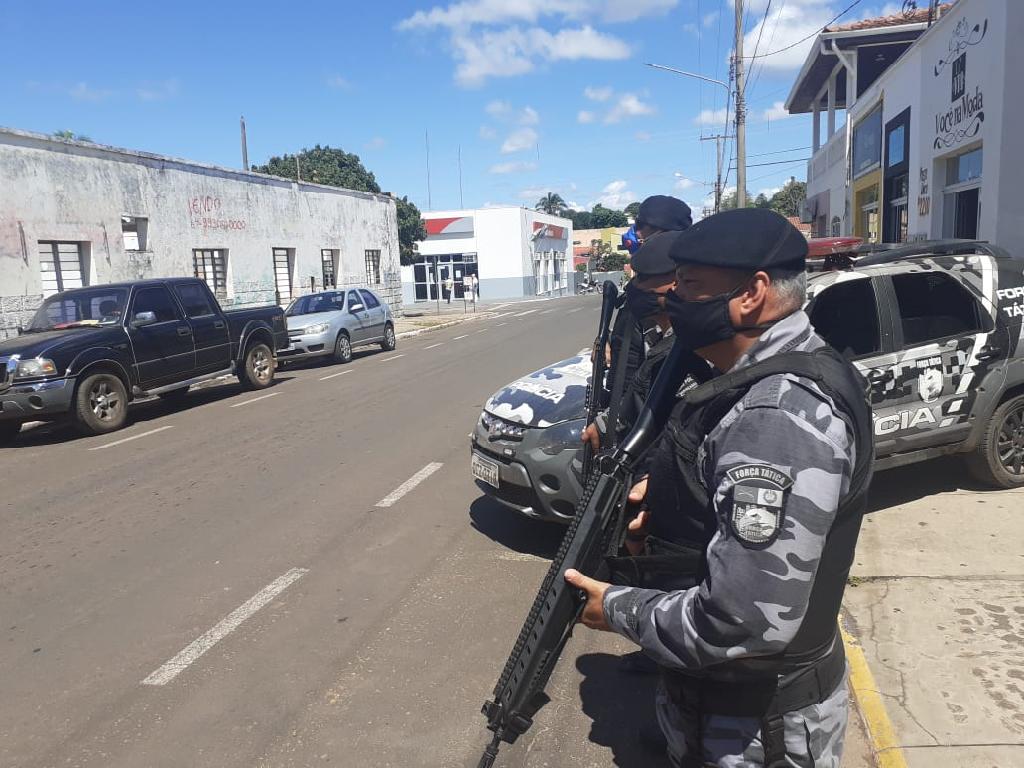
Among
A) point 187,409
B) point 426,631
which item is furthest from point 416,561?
point 187,409

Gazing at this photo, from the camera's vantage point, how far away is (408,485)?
6672mm

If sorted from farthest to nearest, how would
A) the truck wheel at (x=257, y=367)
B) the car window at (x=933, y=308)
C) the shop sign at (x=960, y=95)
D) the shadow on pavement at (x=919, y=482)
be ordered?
the truck wheel at (x=257, y=367), the shop sign at (x=960, y=95), the shadow on pavement at (x=919, y=482), the car window at (x=933, y=308)

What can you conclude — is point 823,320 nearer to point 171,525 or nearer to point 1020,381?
point 1020,381

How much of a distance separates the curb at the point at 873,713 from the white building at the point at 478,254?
4634 centimetres

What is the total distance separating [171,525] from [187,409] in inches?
243

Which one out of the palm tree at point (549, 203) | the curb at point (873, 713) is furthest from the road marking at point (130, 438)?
the palm tree at point (549, 203)

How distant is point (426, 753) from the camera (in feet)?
9.94

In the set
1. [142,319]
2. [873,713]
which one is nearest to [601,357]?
[873,713]

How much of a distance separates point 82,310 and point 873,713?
10586mm

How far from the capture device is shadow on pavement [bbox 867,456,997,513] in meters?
5.74

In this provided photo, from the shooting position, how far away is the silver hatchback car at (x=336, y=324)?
16125mm

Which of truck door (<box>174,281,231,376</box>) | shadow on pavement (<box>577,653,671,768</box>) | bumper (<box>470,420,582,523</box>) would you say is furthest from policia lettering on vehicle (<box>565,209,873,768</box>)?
truck door (<box>174,281,231,376</box>)

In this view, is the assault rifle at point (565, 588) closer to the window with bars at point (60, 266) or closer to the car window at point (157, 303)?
the car window at point (157, 303)

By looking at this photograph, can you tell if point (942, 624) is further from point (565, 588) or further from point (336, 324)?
point (336, 324)
